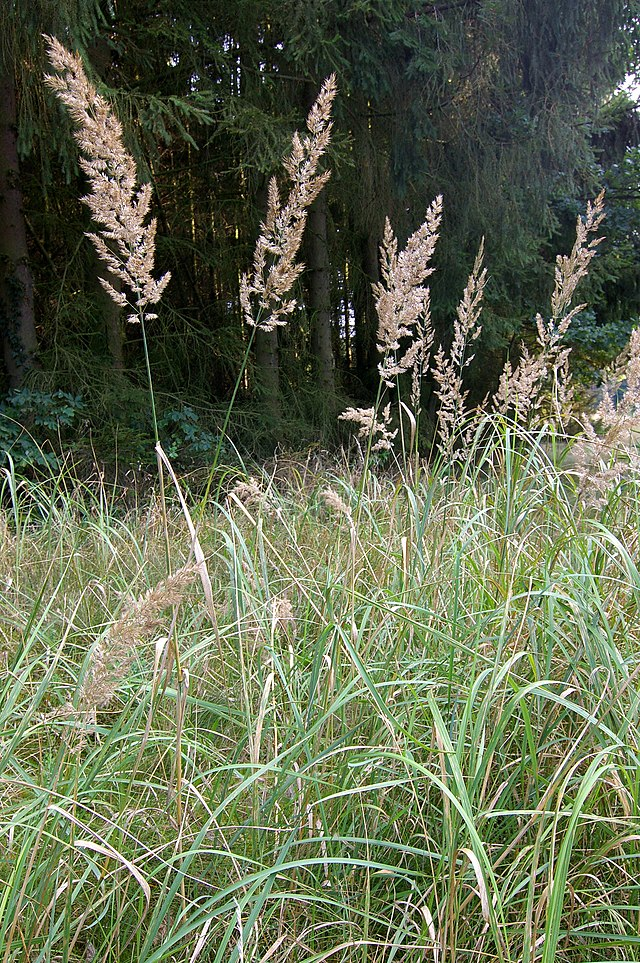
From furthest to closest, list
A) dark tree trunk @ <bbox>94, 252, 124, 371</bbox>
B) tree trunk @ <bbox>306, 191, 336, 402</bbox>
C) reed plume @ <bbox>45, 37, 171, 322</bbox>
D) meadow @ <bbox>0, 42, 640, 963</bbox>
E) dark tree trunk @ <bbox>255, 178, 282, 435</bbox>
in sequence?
1. tree trunk @ <bbox>306, 191, 336, 402</bbox>
2. dark tree trunk @ <bbox>255, 178, 282, 435</bbox>
3. dark tree trunk @ <bbox>94, 252, 124, 371</bbox>
4. reed plume @ <bbox>45, 37, 171, 322</bbox>
5. meadow @ <bbox>0, 42, 640, 963</bbox>

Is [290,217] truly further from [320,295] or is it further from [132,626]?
[320,295]

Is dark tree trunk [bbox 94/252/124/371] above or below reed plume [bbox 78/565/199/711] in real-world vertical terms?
above

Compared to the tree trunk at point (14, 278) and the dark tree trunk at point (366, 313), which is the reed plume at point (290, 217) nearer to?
the tree trunk at point (14, 278)

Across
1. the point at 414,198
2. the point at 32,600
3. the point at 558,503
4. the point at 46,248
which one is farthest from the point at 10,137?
the point at 558,503

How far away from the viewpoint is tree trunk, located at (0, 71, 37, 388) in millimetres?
6750

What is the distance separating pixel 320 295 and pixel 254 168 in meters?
2.05

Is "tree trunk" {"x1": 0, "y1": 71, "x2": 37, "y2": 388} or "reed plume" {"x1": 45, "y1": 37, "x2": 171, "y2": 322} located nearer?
"reed plume" {"x1": 45, "y1": 37, "x2": 171, "y2": 322}

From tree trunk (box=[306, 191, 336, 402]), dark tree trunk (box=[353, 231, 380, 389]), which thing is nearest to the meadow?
tree trunk (box=[306, 191, 336, 402])

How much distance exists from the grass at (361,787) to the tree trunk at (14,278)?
5.45 metres

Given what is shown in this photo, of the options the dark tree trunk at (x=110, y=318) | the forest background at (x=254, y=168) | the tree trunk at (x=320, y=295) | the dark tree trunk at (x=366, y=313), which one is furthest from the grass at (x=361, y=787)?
the dark tree trunk at (x=366, y=313)

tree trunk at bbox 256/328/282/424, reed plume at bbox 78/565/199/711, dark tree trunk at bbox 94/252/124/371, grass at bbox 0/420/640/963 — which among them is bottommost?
grass at bbox 0/420/640/963

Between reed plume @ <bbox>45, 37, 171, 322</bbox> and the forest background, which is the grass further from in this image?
the forest background

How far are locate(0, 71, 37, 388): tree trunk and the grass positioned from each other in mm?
5453

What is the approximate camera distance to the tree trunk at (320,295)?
8562mm
